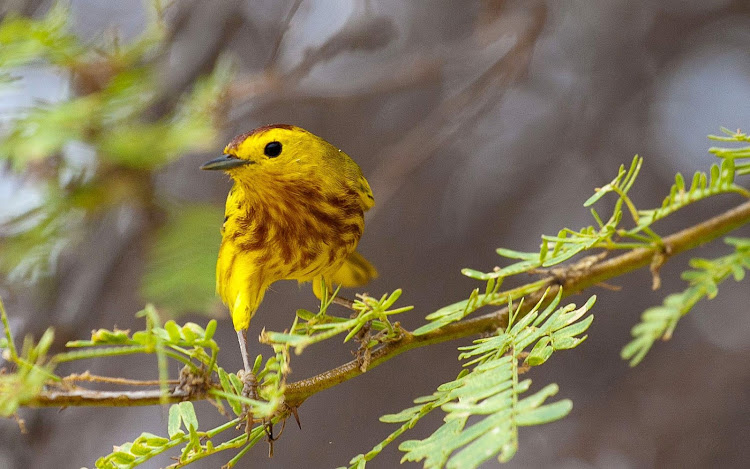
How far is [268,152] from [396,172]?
86cm

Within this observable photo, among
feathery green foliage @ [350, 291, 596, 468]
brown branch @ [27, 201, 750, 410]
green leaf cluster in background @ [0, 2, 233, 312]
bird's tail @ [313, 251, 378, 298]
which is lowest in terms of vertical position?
feathery green foliage @ [350, 291, 596, 468]

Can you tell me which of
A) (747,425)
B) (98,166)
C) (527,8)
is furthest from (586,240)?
(527,8)

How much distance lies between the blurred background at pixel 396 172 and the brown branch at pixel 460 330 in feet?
2.15

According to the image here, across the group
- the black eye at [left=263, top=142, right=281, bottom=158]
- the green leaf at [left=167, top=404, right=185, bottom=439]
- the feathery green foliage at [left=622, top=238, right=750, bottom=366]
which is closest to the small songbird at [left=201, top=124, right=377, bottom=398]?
the black eye at [left=263, top=142, right=281, bottom=158]

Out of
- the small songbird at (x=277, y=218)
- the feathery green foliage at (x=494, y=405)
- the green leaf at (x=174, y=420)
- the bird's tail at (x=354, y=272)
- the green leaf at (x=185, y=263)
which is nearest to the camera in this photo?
the feathery green foliage at (x=494, y=405)

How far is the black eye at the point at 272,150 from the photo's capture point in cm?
112

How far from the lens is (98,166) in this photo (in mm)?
1588

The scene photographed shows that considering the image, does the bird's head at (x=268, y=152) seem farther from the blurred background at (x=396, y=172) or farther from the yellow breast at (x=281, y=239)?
the blurred background at (x=396, y=172)

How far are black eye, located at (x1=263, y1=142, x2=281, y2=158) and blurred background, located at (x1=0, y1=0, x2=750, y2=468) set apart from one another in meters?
0.32

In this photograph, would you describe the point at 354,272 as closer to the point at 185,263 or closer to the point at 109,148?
the point at 185,263

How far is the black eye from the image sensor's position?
1.12 meters

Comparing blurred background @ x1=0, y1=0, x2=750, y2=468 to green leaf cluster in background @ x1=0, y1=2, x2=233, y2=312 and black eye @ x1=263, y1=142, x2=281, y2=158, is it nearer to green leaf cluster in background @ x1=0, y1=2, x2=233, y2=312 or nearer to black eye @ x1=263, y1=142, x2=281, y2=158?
green leaf cluster in background @ x1=0, y1=2, x2=233, y2=312

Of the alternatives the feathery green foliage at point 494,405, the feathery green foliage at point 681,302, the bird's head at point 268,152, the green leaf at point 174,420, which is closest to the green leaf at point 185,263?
the bird's head at point 268,152

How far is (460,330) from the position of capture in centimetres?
71
